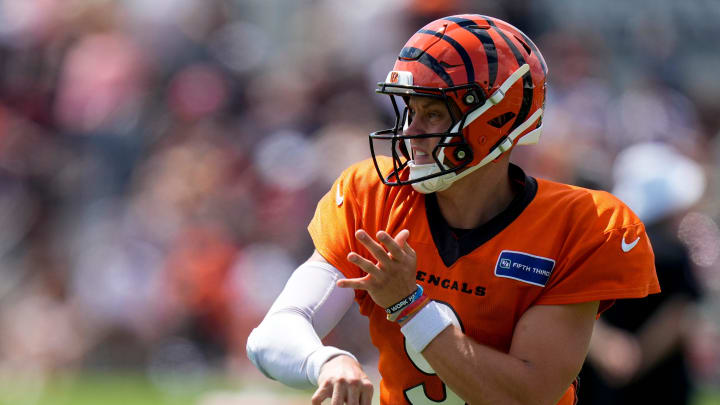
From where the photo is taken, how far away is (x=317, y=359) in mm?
2713

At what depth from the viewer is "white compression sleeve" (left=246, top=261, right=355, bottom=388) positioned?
2762 mm

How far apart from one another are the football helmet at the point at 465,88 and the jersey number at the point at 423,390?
392 mm

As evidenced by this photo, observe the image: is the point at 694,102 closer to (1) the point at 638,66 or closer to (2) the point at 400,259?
(1) the point at 638,66

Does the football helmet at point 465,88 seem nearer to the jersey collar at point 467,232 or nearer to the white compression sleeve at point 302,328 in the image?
the jersey collar at point 467,232

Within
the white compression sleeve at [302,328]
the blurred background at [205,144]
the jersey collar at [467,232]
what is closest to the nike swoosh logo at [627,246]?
the jersey collar at [467,232]

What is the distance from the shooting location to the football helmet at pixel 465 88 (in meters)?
2.94

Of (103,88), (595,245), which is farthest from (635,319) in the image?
(103,88)

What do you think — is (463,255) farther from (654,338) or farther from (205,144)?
(205,144)

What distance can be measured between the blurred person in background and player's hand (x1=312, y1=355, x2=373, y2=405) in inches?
109

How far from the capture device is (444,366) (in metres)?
2.68

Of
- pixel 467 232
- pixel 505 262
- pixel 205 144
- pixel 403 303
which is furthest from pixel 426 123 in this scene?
pixel 205 144

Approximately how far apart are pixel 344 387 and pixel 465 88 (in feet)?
3.00

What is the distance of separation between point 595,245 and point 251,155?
6244mm

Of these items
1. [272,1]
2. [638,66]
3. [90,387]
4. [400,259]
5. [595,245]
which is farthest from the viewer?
[272,1]
